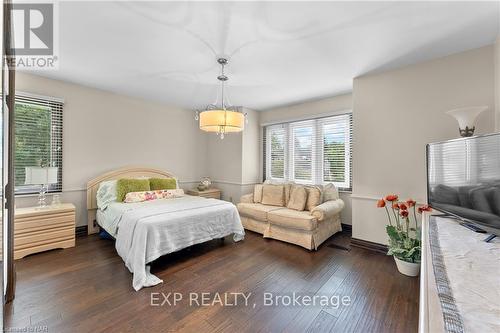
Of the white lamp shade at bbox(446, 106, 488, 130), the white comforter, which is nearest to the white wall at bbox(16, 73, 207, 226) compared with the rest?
the white comforter

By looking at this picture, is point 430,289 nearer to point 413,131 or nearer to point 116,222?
point 413,131

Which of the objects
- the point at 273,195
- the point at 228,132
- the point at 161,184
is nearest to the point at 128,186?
the point at 161,184

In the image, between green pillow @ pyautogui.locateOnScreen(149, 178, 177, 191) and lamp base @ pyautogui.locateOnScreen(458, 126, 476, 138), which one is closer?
lamp base @ pyautogui.locateOnScreen(458, 126, 476, 138)

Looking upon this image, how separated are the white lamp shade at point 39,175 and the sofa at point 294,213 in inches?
112

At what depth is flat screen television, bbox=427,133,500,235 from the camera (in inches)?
53.5

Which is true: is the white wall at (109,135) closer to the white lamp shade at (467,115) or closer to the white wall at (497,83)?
the white lamp shade at (467,115)

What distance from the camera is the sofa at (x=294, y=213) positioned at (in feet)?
10.2

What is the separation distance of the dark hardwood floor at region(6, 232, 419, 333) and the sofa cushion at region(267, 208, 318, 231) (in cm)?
35

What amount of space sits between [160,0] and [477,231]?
9.45ft

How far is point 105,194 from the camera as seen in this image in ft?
11.2

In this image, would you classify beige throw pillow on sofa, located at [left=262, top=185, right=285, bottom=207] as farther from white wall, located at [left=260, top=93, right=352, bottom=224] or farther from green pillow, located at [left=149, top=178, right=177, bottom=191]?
green pillow, located at [left=149, top=178, right=177, bottom=191]

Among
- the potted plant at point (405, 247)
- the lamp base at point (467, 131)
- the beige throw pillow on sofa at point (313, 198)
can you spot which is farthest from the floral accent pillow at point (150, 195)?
the lamp base at point (467, 131)

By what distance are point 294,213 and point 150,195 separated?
2445mm

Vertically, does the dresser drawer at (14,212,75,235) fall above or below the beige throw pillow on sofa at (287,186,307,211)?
below
